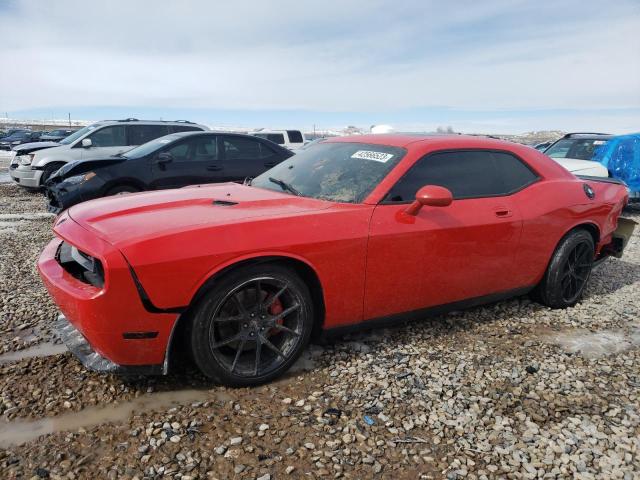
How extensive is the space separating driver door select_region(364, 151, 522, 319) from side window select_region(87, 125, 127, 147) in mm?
8500

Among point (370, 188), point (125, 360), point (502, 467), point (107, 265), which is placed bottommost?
point (502, 467)

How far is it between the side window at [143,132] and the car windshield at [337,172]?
7309 mm

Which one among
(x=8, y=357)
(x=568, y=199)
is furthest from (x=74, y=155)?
(x=568, y=199)

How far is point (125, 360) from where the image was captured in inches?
96.8

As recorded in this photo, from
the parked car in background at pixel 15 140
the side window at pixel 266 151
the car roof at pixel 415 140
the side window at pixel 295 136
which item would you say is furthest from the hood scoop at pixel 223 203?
the parked car in background at pixel 15 140

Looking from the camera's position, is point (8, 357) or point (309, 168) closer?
point (8, 357)

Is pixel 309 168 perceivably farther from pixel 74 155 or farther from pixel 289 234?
pixel 74 155

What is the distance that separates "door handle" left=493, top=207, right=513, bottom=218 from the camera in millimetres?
3545

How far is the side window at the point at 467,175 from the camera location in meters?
3.26

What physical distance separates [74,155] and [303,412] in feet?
30.4

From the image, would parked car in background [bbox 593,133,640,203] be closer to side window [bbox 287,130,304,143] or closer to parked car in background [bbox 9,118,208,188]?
parked car in background [bbox 9,118,208,188]

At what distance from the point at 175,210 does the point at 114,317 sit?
778 mm

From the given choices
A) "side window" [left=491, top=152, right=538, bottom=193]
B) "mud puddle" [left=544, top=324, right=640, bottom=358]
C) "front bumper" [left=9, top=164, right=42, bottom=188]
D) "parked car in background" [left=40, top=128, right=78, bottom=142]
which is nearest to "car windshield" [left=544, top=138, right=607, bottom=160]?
"side window" [left=491, top=152, right=538, bottom=193]

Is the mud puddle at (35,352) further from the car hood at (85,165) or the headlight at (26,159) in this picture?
the headlight at (26,159)
